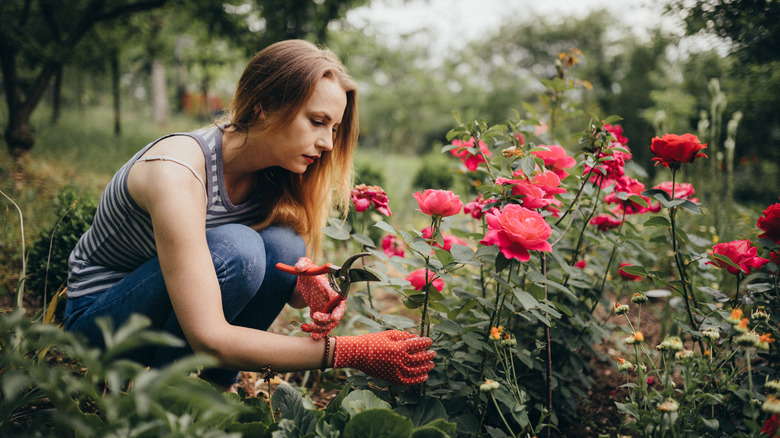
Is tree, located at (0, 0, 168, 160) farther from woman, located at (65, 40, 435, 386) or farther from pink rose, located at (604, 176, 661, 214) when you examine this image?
pink rose, located at (604, 176, 661, 214)

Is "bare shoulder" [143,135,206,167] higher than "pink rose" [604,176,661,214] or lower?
higher

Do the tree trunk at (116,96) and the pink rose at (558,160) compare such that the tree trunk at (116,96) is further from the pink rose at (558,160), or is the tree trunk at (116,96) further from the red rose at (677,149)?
the red rose at (677,149)

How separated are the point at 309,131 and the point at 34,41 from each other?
499 cm

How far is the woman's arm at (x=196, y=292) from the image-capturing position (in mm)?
999

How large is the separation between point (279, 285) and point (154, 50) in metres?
8.49

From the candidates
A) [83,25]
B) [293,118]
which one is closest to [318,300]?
[293,118]

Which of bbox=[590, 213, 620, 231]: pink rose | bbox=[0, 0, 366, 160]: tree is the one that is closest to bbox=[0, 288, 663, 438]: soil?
bbox=[590, 213, 620, 231]: pink rose

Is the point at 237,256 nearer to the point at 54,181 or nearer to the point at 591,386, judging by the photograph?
the point at 591,386

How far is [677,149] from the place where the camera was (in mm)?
1065

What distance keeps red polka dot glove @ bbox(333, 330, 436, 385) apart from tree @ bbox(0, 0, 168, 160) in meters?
4.89

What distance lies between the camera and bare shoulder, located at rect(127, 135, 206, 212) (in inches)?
42.2

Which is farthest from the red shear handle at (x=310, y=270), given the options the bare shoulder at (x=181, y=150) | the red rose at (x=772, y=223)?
the red rose at (x=772, y=223)

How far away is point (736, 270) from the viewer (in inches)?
46.2

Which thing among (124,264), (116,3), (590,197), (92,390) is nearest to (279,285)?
(124,264)
